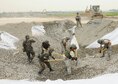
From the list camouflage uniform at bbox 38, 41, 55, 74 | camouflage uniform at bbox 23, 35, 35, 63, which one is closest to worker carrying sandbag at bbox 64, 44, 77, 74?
camouflage uniform at bbox 38, 41, 55, 74

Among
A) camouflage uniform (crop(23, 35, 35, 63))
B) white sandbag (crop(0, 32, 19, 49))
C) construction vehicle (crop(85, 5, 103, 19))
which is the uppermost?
camouflage uniform (crop(23, 35, 35, 63))

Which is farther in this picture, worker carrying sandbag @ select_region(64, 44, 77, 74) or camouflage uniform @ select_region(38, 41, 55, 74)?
camouflage uniform @ select_region(38, 41, 55, 74)

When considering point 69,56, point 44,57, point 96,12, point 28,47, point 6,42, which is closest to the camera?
point 69,56

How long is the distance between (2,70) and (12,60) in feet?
10.0

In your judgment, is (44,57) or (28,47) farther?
(28,47)

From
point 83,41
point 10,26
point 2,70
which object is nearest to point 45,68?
point 2,70

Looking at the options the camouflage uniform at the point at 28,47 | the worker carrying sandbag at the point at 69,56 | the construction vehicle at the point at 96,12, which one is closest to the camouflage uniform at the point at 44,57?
the worker carrying sandbag at the point at 69,56

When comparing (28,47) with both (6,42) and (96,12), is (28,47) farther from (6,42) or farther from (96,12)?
(96,12)

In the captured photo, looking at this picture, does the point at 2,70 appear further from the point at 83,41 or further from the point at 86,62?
the point at 83,41

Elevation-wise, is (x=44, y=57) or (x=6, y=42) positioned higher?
(x=44, y=57)

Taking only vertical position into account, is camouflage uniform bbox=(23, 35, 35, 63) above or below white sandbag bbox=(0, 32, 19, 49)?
above

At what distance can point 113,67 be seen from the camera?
51.9ft

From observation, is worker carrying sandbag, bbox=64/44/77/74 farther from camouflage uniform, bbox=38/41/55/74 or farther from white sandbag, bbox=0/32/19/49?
white sandbag, bbox=0/32/19/49

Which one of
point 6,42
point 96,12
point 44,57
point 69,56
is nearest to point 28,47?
point 44,57
